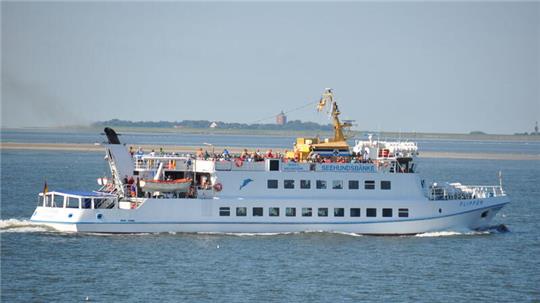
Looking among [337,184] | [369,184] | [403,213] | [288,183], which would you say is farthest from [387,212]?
[288,183]

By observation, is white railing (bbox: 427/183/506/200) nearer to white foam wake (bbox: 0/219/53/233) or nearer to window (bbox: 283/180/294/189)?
window (bbox: 283/180/294/189)

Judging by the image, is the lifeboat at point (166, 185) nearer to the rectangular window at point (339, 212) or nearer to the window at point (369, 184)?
the rectangular window at point (339, 212)

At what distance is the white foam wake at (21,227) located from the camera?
1839 inches

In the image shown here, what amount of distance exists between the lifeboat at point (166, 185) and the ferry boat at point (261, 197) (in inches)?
1.8

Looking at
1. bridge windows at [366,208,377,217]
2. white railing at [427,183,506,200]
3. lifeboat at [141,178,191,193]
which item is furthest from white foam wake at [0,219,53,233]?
white railing at [427,183,506,200]

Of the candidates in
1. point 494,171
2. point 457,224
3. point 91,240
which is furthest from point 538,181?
point 91,240

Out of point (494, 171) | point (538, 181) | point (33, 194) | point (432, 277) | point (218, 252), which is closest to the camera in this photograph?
point (432, 277)

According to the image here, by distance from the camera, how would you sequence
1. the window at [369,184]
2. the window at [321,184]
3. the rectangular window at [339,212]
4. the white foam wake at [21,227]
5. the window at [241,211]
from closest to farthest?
the white foam wake at [21,227] < the window at [241,211] < the rectangular window at [339,212] < the window at [321,184] < the window at [369,184]

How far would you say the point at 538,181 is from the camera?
8844cm

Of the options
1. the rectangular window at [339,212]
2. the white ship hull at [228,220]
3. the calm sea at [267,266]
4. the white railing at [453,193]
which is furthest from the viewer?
the white railing at [453,193]

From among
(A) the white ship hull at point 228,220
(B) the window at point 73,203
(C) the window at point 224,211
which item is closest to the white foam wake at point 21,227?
(A) the white ship hull at point 228,220

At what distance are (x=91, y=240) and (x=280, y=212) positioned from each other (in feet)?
29.1

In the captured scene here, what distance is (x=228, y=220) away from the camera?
47.0 metres

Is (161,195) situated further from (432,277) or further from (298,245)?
(432,277)
